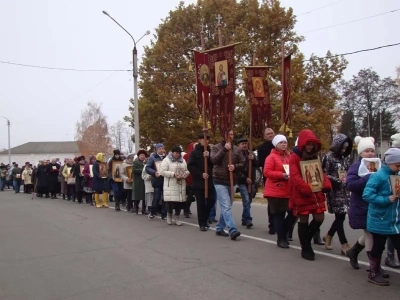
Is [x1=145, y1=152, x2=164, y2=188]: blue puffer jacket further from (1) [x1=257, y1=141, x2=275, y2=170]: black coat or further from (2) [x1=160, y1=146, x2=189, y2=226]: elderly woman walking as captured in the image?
(1) [x1=257, y1=141, x2=275, y2=170]: black coat

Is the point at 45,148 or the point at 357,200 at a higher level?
the point at 45,148

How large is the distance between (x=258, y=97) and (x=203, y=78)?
1512mm

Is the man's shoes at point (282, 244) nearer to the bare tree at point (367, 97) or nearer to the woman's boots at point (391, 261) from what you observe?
the woman's boots at point (391, 261)

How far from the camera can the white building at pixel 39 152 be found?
10825cm

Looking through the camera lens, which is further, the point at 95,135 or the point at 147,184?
the point at 95,135

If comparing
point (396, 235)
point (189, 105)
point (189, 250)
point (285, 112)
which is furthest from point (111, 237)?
point (189, 105)

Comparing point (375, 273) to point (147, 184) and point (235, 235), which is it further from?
point (147, 184)

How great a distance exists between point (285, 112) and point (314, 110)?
16558 mm

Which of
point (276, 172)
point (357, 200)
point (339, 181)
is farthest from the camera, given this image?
point (276, 172)

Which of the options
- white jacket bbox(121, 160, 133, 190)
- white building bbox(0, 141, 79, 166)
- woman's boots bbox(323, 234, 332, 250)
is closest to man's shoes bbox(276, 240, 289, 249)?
woman's boots bbox(323, 234, 332, 250)

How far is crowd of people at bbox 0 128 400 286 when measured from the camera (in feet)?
16.7

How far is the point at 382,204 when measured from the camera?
16.2 feet

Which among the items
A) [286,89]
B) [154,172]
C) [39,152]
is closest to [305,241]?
[286,89]

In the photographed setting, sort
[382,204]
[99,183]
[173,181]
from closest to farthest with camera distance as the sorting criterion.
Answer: [382,204]
[173,181]
[99,183]
